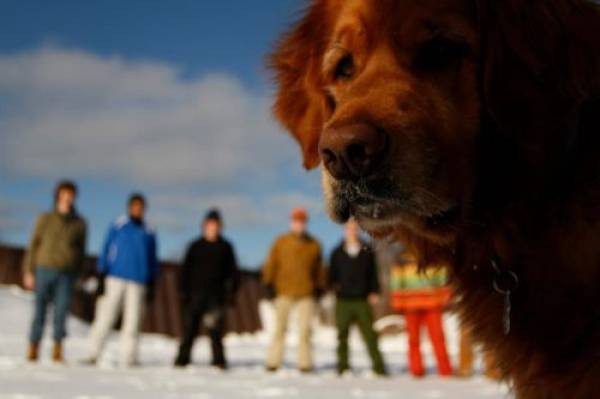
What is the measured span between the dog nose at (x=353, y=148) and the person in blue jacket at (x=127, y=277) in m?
8.00

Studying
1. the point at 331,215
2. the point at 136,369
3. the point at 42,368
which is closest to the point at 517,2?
the point at 331,215

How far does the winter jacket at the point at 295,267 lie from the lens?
1069 cm

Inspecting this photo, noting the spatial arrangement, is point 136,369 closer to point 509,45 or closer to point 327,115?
point 327,115

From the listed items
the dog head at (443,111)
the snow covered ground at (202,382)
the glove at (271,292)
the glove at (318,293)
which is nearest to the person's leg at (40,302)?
the snow covered ground at (202,382)

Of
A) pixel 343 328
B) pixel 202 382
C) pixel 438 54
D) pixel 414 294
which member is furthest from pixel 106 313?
pixel 438 54

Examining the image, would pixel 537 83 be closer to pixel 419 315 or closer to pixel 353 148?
pixel 353 148

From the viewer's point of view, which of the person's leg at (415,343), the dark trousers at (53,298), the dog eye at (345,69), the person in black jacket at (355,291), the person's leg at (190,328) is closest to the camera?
the dog eye at (345,69)

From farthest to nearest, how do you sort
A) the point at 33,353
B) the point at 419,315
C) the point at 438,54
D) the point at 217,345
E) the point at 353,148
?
the point at 217,345 → the point at 419,315 → the point at 33,353 → the point at 438,54 → the point at 353,148

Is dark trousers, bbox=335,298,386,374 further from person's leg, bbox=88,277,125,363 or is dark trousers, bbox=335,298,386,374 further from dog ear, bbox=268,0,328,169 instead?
dog ear, bbox=268,0,328,169

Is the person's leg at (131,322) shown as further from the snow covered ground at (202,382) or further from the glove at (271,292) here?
the glove at (271,292)

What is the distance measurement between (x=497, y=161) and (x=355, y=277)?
7.56 metres

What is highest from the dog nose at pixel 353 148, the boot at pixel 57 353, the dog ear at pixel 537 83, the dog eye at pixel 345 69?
the dog eye at pixel 345 69

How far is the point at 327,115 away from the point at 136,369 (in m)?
6.64

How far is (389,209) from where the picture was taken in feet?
8.69
